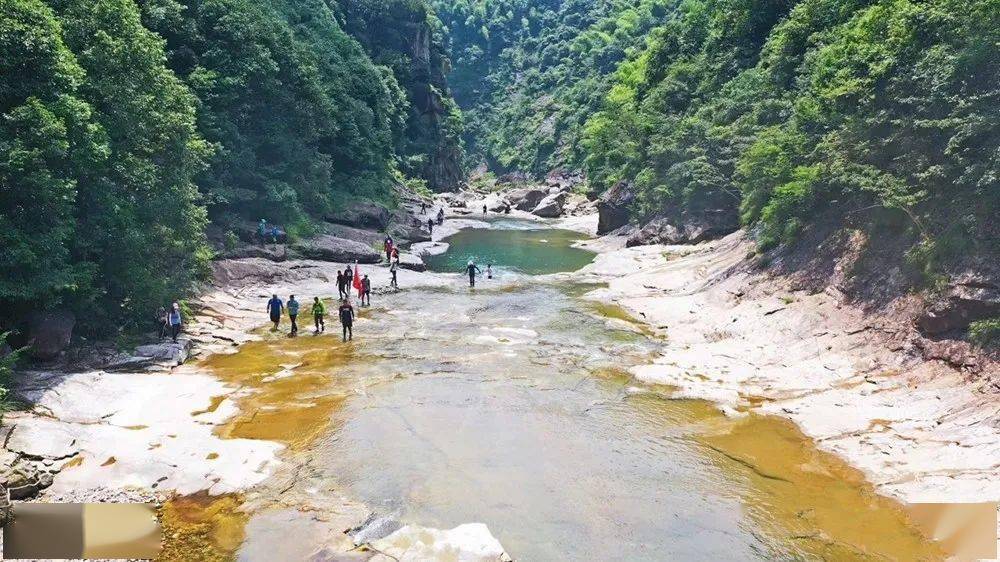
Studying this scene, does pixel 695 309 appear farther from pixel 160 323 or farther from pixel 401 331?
pixel 160 323

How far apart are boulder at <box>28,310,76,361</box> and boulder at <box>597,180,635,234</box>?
48.1 m

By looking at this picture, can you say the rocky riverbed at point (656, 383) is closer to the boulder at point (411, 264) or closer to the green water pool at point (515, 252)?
the boulder at point (411, 264)

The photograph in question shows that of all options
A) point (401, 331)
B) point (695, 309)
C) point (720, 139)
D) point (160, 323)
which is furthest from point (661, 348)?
point (720, 139)

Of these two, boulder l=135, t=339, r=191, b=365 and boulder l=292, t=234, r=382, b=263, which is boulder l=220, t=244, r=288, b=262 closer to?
boulder l=292, t=234, r=382, b=263

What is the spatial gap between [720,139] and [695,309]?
2096 centimetres

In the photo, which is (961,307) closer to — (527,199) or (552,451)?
(552,451)

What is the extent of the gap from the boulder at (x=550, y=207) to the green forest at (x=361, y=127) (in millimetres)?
7996

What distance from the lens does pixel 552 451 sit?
16375mm

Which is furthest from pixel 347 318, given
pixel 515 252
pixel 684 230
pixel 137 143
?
pixel 515 252

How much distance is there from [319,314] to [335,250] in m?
16.7

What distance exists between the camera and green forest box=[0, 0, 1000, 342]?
19.2 metres

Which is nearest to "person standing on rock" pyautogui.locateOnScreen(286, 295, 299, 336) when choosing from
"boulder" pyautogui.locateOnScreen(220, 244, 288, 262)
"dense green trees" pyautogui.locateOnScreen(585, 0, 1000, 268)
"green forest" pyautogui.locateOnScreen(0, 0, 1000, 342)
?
"green forest" pyautogui.locateOnScreen(0, 0, 1000, 342)

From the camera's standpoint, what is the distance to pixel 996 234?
1919cm

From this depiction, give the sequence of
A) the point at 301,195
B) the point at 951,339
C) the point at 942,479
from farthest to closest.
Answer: the point at 301,195 → the point at 951,339 → the point at 942,479
